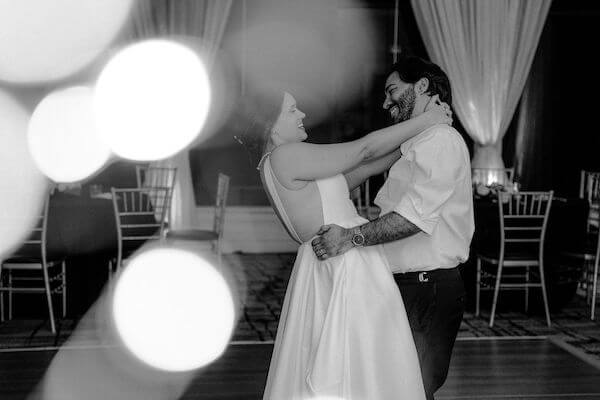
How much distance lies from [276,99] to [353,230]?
1.37 feet

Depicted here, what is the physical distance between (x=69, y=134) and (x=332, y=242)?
645 cm

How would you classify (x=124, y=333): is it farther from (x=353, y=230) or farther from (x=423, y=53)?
(x=423, y=53)

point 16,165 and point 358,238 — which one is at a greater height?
point 358,238

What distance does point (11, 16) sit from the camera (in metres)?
7.73

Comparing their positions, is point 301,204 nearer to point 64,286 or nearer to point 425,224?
point 425,224

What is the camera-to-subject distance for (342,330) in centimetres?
204

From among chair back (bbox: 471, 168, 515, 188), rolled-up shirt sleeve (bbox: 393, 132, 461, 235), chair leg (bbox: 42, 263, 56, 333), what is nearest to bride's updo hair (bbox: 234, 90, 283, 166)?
rolled-up shirt sleeve (bbox: 393, 132, 461, 235)

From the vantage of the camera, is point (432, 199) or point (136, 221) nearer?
point (432, 199)

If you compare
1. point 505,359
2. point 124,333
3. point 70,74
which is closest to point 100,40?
point 70,74

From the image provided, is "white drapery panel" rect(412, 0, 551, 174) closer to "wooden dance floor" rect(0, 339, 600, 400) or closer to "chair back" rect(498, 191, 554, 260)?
"chair back" rect(498, 191, 554, 260)

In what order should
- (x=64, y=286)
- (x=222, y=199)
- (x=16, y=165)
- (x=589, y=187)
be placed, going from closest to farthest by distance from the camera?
(x=64, y=286) → (x=222, y=199) → (x=589, y=187) → (x=16, y=165)

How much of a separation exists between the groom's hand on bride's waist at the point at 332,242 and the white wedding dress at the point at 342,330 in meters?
0.05

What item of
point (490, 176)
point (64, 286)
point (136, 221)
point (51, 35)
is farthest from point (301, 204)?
point (51, 35)

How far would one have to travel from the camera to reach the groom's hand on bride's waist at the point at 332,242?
6.72ft
